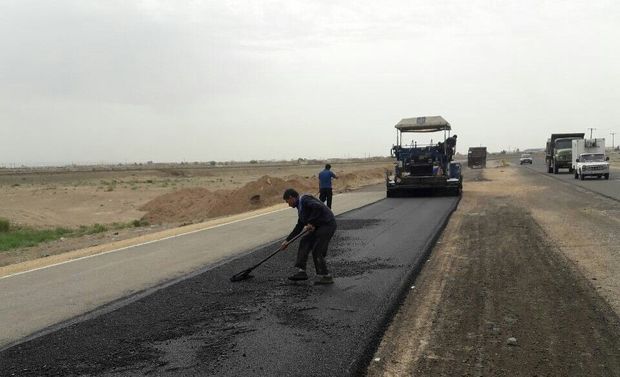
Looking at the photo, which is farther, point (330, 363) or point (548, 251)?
point (548, 251)

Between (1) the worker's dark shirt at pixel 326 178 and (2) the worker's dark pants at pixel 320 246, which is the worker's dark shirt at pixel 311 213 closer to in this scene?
(2) the worker's dark pants at pixel 320 246

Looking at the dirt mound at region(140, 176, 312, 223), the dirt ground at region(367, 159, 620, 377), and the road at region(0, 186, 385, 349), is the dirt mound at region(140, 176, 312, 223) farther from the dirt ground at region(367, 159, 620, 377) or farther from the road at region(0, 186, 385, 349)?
the dirt ground at region(367, 159, 620, 377)

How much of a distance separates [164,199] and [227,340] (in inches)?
1059

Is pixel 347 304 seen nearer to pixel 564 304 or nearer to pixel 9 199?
pixel 564 304

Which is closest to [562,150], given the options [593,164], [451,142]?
[593,164]

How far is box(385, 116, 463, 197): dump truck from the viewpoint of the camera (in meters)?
23.8

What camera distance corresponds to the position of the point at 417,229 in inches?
525

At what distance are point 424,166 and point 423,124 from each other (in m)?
1.88

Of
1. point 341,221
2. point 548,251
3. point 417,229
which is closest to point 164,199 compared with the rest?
point 341,221

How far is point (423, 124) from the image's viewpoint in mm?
24156

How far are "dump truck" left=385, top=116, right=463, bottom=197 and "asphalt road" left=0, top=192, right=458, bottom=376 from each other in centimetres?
1484

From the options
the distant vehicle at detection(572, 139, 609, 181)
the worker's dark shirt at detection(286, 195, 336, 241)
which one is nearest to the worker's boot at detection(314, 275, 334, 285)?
the worker's dark shirt at detection(286, 195, 336, 241)

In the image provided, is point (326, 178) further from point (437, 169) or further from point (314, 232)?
point (314, 232)

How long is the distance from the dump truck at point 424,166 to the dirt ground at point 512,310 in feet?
36.6
